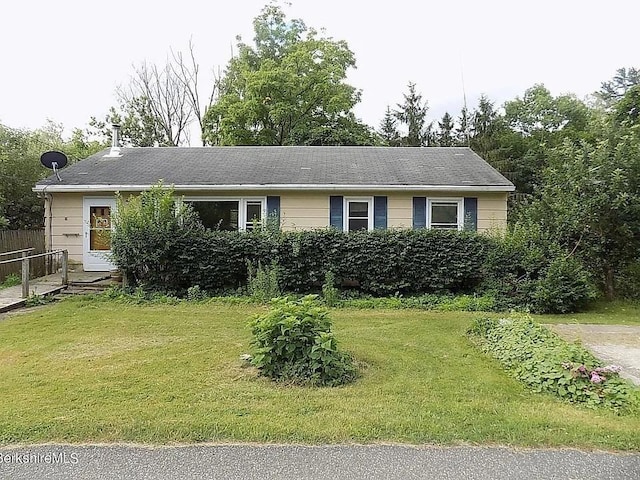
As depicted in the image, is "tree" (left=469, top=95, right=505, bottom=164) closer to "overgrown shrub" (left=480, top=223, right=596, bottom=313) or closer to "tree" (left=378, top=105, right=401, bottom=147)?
"tree" (left=378, top=105, right=401, bottom=147)

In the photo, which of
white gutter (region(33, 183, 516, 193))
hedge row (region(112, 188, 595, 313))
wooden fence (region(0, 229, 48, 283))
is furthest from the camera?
white gutter (region(33, 183, 516, 193))

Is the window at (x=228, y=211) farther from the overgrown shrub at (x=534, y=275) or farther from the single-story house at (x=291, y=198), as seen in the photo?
the overgrown shrub at (x=534, y=275)

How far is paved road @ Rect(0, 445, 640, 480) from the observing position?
2.82 metres

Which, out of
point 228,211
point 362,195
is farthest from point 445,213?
point 228,211

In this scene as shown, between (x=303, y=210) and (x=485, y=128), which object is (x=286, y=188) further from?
(x=485, y=128)

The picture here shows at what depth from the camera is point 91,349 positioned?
225 inches

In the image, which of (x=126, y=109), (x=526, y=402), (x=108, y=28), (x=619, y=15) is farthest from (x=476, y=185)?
(x=126, y=109)

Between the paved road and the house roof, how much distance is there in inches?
338

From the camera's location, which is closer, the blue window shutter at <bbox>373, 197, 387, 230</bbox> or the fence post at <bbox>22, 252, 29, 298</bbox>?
the fence post at <bbox>22, 252, 29, 298</bbox>

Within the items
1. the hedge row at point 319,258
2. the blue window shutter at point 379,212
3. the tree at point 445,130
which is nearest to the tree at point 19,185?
the hedge row at point 319,258

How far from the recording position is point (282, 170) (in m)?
12.6

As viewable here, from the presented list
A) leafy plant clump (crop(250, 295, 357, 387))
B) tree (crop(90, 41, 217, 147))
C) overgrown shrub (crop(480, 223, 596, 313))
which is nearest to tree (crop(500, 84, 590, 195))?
tree (crop(90, 41, 217, 147))

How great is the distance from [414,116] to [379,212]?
24.5m

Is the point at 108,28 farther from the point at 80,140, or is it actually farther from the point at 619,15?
the point at 619,15
